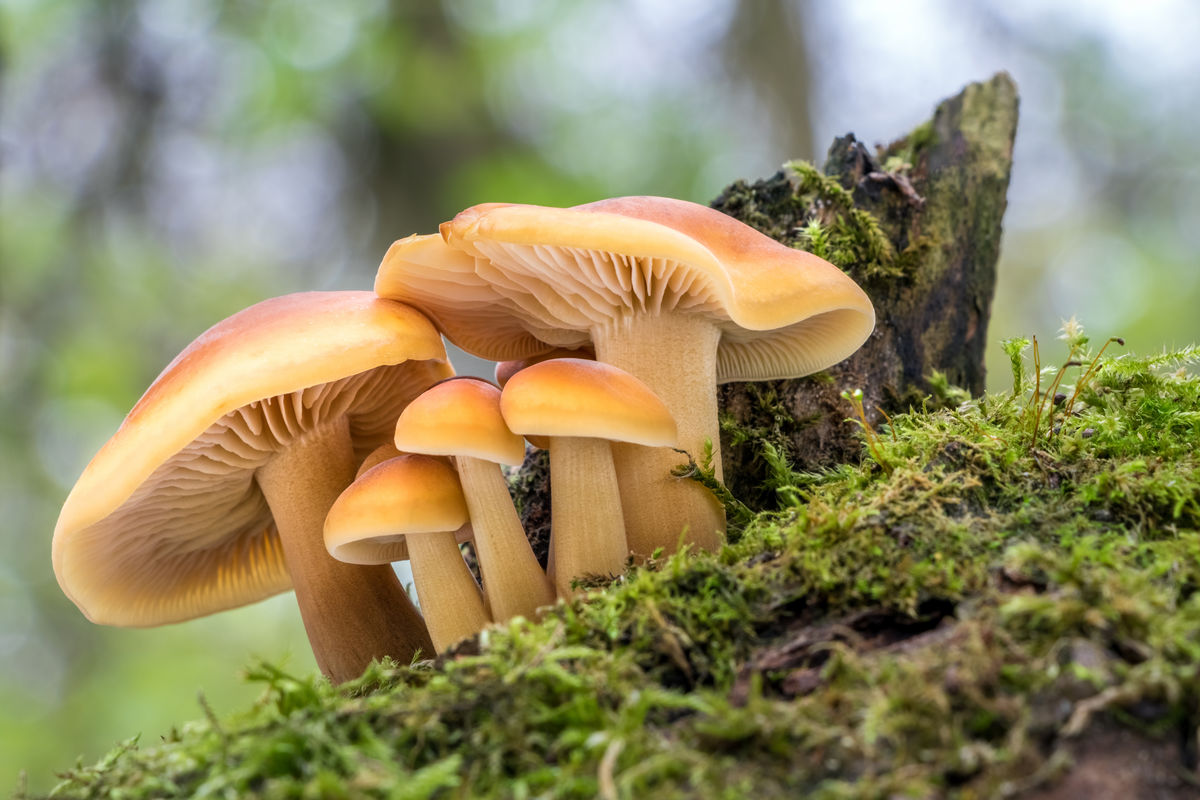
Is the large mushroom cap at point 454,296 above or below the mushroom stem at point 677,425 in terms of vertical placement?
above

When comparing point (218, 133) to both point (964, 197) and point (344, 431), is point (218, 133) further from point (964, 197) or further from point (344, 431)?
point (964, 197)

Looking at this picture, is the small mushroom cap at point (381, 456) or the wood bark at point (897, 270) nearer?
the small mushroom cap at point (381, 456)

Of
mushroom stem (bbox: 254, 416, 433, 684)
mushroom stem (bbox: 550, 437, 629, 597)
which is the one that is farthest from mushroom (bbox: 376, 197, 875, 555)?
mushroom stem (bbox: 254, 416, 433, 684)

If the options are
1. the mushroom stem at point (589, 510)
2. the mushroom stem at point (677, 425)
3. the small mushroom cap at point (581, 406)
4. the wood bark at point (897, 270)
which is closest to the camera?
the small mushroom cap at point (581, 406)

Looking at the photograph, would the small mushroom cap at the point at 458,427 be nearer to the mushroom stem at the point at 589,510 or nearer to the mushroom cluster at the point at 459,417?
the mushroom cluster at the point at 459,417

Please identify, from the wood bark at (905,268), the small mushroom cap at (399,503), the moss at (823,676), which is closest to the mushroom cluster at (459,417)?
the small mushroom cap at (399,503)

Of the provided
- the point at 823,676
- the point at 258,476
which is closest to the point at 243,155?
the point at 258,476

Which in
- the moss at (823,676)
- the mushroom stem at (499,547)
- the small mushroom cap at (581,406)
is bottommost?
the moss at (823,676)
